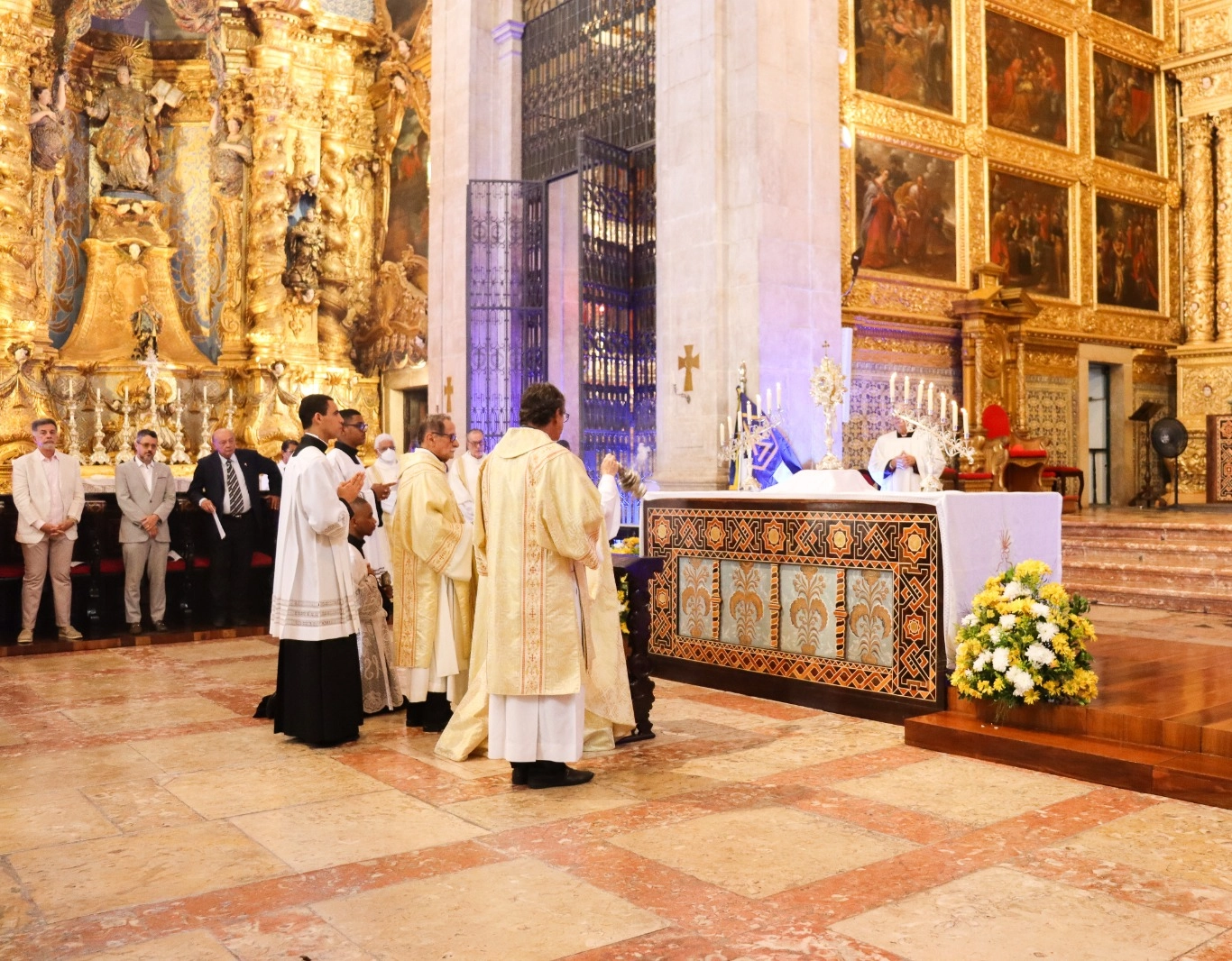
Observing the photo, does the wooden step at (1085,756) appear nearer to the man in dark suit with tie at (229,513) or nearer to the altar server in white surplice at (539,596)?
the altar server in white surplice at (539,596)

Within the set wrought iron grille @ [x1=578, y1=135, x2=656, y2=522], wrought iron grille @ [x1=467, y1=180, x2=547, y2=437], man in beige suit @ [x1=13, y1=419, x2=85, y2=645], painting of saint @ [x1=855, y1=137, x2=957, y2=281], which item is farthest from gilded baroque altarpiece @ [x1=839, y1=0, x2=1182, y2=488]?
man in beige suit @ [x1=13, y1=419, x2=85, y2=645]

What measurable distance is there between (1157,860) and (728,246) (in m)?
8.48

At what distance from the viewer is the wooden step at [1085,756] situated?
4371 millimetres

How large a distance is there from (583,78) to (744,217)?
4128mm

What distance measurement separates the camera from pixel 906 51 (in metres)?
13.9

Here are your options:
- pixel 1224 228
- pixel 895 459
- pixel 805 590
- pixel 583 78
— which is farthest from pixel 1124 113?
pixel 805 590

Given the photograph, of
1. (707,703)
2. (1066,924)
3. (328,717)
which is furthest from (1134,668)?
(328,717)

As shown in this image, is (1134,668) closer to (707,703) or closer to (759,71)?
(707,703)

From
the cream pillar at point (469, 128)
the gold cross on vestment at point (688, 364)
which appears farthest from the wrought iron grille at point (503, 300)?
the gold cross on vestment at point (688, 364)

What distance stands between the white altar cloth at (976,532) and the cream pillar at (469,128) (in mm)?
8909

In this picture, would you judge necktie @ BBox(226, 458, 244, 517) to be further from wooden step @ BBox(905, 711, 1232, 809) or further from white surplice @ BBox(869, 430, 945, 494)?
wooden step @ BBox(905, 711, 1232, 809)

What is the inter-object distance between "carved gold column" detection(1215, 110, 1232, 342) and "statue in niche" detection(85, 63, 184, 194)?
16.6 meters

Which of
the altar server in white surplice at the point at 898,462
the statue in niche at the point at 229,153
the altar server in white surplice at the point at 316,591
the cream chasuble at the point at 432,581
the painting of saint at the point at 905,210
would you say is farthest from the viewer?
the statue in niche at the point at 229,153

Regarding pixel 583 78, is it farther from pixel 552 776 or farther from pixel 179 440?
pixel 552 776
